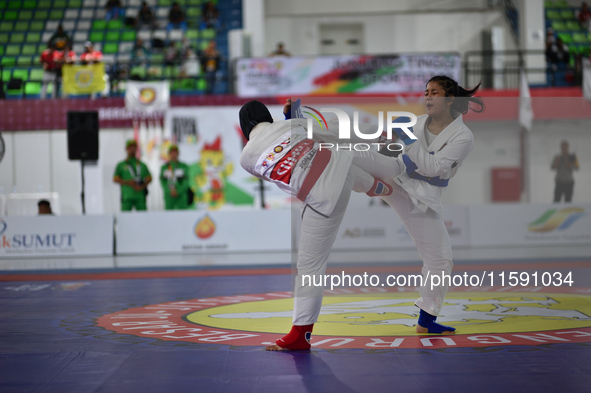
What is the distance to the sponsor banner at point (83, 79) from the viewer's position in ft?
47.4

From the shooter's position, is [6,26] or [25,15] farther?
[25,15]

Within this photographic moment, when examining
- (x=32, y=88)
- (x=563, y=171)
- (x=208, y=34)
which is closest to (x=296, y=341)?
(x=563, y=171)

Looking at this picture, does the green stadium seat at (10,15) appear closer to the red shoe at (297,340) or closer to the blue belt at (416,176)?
the blue belt at (416,176)

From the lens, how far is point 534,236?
11.0 m

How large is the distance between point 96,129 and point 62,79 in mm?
4770

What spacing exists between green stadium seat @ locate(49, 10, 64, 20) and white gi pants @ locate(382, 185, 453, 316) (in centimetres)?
1808

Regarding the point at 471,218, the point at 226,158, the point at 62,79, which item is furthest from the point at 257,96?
the point at 471,218

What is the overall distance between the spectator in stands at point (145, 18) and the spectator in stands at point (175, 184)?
8.64m

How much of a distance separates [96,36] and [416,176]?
1694 centimetres

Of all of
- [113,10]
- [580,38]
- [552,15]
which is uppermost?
[113,10]

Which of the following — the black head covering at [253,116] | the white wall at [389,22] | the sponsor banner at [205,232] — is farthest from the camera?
the white wall at [389,22]

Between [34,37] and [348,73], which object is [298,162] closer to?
[348,73]

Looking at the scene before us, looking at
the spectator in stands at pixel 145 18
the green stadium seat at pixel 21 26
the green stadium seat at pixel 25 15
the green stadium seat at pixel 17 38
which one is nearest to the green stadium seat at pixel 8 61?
the green stadium seat at pixel 17 38

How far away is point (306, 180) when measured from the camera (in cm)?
361
